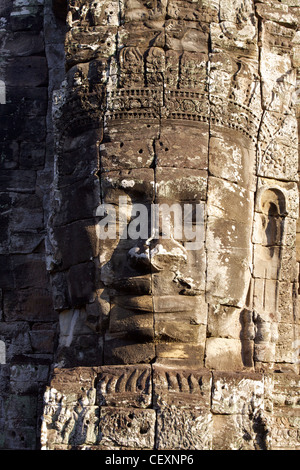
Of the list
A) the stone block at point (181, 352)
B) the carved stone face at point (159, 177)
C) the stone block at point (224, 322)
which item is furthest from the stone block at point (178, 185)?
the stone block at point (181, 352)

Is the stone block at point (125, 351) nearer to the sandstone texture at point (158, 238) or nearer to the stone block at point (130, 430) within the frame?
the sandstone texture at point (158, 238)

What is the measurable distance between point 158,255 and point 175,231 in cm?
40

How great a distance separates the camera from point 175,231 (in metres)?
11.4

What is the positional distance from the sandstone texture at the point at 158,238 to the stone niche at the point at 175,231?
0.6 inches

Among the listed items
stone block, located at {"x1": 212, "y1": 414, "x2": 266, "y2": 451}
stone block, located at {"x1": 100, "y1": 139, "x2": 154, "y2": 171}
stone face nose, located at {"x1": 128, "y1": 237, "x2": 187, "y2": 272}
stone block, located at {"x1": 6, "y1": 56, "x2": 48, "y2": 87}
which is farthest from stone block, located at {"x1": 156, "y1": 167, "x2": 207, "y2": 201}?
stone block, located at {"x1": 6, "y1": 56, "x2": 48, "y2": 87}

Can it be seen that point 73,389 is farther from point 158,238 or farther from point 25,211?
point 25,211

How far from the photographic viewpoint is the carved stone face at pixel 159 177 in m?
11.2

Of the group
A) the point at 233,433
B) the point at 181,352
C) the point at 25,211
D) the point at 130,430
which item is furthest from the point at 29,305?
the point at 233,433

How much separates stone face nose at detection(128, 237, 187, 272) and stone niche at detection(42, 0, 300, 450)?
0.05ft

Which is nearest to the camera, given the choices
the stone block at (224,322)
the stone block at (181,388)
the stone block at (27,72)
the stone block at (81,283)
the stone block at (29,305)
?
the stone block at (181,388)

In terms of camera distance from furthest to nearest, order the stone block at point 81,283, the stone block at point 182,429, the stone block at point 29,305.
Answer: the stone block at point 29,305 < the stone block at point 81,283 < the stone block at point 182,429

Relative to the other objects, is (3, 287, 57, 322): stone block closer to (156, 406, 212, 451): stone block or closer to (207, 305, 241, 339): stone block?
(207, 305, 241, 339): stone block

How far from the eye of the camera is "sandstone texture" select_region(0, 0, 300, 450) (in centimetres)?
1088

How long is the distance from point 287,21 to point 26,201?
376 cm
